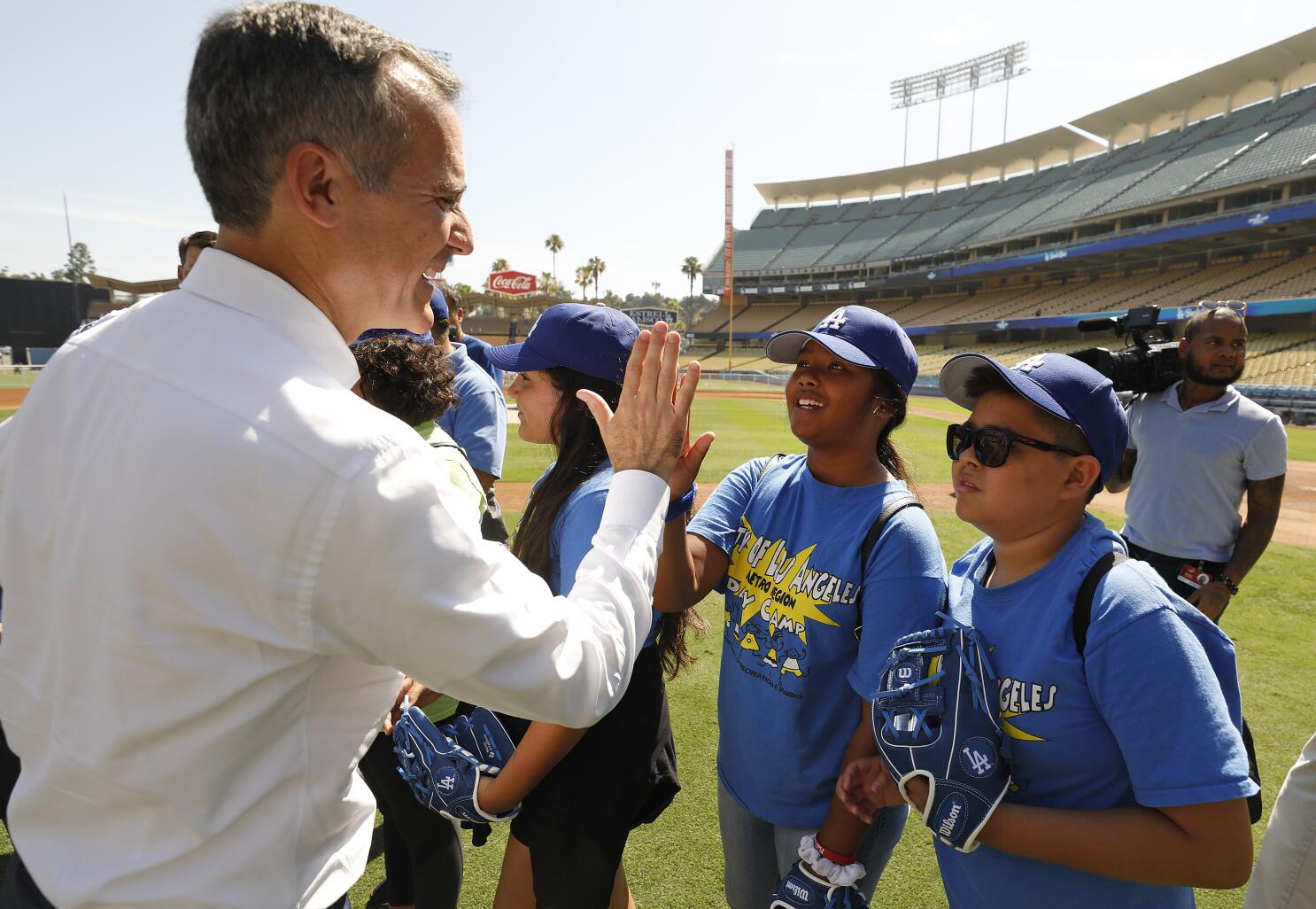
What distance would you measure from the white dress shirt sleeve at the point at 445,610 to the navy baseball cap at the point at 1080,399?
4.11ft

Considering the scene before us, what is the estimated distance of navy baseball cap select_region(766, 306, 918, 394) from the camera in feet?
7.71

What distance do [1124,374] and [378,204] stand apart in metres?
4.66

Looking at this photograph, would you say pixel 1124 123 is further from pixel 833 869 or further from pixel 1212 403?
pixel 833 869

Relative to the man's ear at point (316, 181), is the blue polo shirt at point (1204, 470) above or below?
below

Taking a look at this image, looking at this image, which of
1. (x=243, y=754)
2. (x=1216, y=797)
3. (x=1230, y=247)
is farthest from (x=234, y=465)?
(x=1230, y=247)

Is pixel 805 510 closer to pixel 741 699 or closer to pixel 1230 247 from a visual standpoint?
pixel 741 699

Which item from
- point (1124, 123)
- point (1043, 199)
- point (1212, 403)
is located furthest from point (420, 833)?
point (1124, 123)

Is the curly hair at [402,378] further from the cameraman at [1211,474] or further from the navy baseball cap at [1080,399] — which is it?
the cameraman at [1211,474]

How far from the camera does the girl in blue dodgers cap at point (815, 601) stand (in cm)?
210

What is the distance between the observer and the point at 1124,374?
4492mm

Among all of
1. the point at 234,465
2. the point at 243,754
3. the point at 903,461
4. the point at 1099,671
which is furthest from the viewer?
the point at 903,461

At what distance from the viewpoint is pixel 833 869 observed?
197 centimetres

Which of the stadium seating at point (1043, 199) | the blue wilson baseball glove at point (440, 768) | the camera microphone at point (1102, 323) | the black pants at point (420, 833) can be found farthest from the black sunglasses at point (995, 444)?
the stadium seating at point (1043, 199)

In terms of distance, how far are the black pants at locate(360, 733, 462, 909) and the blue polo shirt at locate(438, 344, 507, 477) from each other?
225 centimetres
